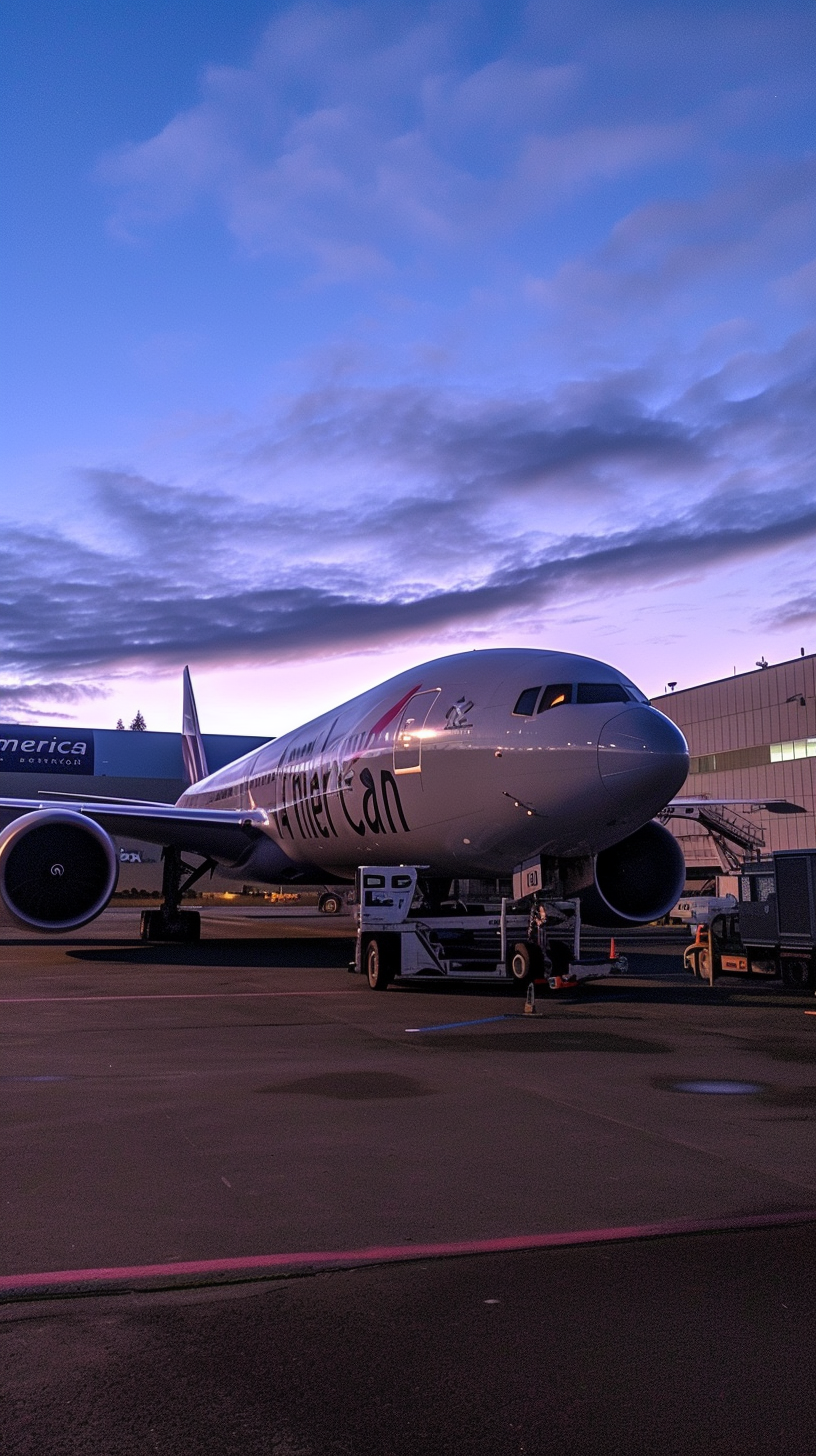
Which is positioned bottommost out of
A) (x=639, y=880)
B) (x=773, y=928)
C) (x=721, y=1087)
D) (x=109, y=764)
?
(x=721, y=1087)

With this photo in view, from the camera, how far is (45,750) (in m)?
67.5

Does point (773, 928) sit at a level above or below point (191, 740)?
below

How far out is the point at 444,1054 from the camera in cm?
1018

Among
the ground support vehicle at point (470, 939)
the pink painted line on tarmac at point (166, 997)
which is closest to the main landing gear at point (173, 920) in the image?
the pink painted line on tarmac at point (166, 997)

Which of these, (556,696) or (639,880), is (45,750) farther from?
(556,696)

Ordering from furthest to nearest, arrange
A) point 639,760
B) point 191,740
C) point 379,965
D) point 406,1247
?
1. point 191,740
2. point 379,965
3. point 639,760
4. point 406,1247

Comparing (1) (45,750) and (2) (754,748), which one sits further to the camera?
(1) (45,750)

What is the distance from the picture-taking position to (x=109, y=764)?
6869 cm

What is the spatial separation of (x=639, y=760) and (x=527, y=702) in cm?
185

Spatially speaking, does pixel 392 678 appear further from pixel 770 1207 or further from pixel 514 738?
pixel 770 1207

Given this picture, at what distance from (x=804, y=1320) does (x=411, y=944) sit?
11.5 m

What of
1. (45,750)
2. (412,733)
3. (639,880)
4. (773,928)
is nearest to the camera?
(412,733)

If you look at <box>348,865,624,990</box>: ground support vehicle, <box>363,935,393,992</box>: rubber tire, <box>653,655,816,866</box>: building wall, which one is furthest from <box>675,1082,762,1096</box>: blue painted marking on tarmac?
<box>653,655,816,866</box>: building wall

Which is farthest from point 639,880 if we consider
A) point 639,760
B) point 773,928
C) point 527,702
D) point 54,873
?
point 54,873
